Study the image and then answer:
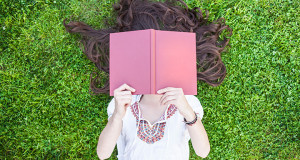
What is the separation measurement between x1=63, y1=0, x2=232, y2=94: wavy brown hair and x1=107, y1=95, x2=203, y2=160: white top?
678 mm

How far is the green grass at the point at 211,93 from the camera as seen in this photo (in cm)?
292

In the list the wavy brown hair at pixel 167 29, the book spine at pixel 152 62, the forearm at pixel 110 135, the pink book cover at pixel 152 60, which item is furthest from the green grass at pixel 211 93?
the book spine at pixel 152 62

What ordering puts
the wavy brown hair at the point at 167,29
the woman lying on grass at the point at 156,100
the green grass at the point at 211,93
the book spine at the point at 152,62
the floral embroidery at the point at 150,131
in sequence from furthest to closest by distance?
the green grass at the point at 211,93, the wavy brown hair at the point at 167,29, the floral embroidery at the point at 150,131, the woman lying on grass at the point at 156,100, the book spine at the point at 152,62

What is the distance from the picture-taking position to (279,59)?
9.60ft

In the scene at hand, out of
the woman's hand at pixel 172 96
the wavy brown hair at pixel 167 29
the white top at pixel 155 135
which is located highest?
the wavy brown hair at pixel 167 29

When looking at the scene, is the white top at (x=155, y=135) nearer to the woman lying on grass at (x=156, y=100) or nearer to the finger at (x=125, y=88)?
the woman lying on grass at (x=156, y=100)

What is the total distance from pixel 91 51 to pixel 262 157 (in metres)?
2.37

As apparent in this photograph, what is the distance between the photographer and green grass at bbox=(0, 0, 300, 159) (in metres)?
2.92

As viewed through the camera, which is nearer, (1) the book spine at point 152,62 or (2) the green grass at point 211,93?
(1) the book spine at point 152,62

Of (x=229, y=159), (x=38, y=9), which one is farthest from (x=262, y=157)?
(x=38, y=9)

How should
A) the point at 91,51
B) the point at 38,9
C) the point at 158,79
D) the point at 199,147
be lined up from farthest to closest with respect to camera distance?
the point at 38,9 → the point at 91,51 → the point at 199,147 → the point at 158,79

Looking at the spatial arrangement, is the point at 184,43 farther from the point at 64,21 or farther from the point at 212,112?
the point at 64,21

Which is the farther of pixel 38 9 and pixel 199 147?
pixel 38 9

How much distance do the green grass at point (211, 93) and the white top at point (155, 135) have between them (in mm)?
730
